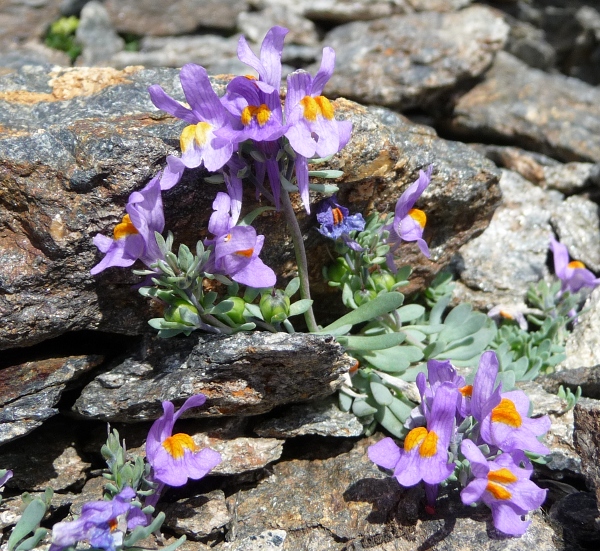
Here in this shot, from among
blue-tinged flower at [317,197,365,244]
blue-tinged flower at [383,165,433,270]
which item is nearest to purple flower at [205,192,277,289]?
blue-tinged flower at [317,197,365,244]

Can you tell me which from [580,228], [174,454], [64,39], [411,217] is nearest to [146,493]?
[174,454]

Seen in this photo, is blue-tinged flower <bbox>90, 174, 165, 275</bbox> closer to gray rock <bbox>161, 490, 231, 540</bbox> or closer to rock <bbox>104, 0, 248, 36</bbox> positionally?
gray rock <bbox>161, 490, 231, 540</bbox>

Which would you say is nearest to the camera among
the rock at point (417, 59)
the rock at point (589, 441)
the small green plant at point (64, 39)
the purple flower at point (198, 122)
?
the purple flower at point (198, 122)

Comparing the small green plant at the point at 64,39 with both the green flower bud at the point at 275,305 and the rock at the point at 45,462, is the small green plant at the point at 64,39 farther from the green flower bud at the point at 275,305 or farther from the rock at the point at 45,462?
the green flower bud at the point at 275,305

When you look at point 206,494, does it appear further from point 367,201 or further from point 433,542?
point 367,201

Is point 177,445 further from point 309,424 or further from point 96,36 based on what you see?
point 96,36

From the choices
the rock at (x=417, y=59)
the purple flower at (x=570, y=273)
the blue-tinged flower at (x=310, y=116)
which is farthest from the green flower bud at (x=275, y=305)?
the rock at (x=417, y=59)
